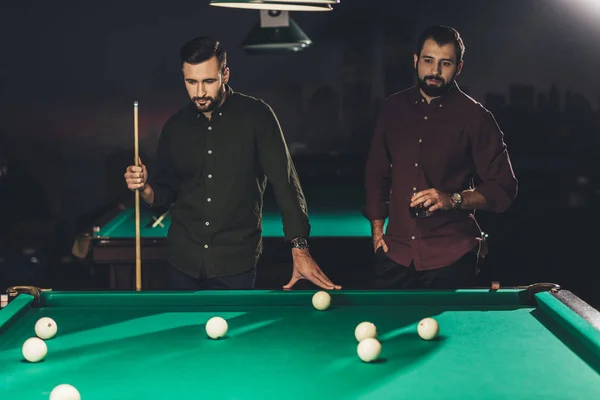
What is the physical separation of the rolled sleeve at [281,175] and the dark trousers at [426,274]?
39 centimetres

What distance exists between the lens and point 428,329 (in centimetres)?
251

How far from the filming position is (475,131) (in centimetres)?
368

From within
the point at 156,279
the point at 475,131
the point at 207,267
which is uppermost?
the point at 475,131

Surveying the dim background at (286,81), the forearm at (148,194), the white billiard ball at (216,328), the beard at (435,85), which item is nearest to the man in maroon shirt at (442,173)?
the beard at (435,85)

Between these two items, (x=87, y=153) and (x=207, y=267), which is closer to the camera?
(x=207, y=267)

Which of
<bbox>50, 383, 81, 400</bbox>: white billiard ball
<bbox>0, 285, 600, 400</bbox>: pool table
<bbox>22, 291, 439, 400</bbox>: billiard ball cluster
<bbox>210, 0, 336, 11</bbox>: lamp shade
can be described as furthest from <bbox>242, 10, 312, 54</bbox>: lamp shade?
<bbox>50, 383, 81, 400</bbox>: white billiard ball

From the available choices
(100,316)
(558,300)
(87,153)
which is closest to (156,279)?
(100,316)

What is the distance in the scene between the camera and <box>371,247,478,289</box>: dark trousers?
3.67 meters

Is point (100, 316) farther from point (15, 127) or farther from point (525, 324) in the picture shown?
point (15, 127)

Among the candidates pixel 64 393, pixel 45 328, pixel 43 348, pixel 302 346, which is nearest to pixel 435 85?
pixel 302 346

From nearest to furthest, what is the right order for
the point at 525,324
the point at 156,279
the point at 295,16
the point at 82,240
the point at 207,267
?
the point at 525,324, the point at 207,267, the point at 82,240, the point at 156,279, the point at 295,16

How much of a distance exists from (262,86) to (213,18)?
0.66 meters

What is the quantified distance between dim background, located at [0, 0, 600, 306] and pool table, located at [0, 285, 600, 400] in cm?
439

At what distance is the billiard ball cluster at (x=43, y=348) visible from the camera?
1.95 metres
